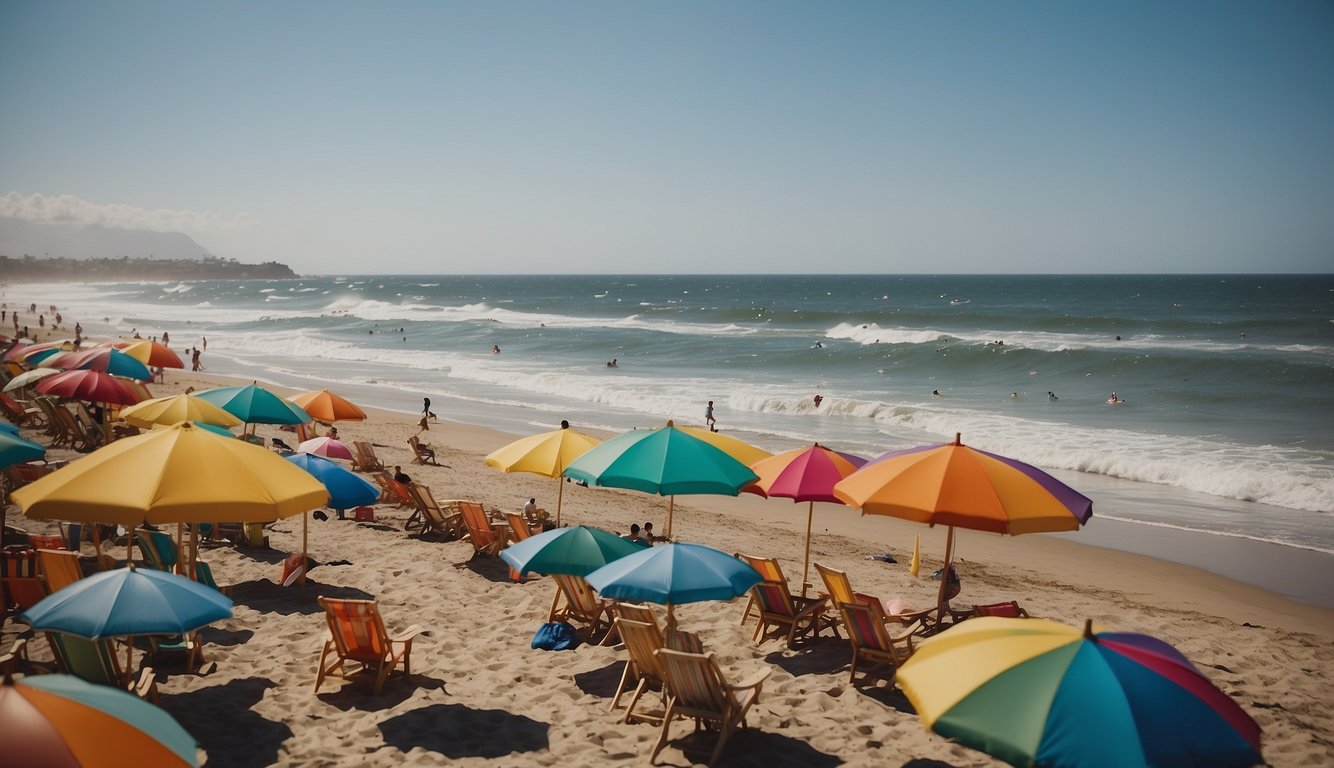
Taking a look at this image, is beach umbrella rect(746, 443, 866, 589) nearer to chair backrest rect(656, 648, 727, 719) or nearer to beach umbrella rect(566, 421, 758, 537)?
beach umbrella rect(566, 421, 758, 537)

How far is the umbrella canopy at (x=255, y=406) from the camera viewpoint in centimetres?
1068

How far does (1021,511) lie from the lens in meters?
6.18

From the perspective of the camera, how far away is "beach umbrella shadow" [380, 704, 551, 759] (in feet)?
18.3

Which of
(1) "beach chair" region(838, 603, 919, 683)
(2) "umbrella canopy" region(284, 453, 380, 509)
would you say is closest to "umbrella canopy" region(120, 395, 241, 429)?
(2) "umbrella canopy" region(284, 453, 380, 509)

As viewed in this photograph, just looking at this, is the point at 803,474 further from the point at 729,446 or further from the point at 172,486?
the point at 172,486

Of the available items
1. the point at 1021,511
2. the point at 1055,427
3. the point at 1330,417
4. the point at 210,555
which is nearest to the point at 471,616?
the point at 210,555

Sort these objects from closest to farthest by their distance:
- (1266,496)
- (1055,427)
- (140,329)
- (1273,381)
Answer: (1266,496), (1055,427), (1273,381), (140,329)

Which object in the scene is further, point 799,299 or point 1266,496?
point 799,299

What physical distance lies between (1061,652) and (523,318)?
225ft

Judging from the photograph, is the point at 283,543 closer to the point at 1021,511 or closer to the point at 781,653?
the point at 781,653

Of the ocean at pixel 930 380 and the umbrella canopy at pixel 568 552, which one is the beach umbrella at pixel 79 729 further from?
the ocean at pixel 930 380

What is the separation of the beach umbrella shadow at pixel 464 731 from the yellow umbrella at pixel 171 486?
1689mm

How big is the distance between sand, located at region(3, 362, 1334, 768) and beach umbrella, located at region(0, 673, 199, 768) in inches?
89.1

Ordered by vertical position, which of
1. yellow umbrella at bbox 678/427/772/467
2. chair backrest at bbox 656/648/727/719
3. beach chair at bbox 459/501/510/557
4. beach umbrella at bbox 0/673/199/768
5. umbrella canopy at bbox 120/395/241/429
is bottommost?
beach chair at bbox 459/501/510/557
